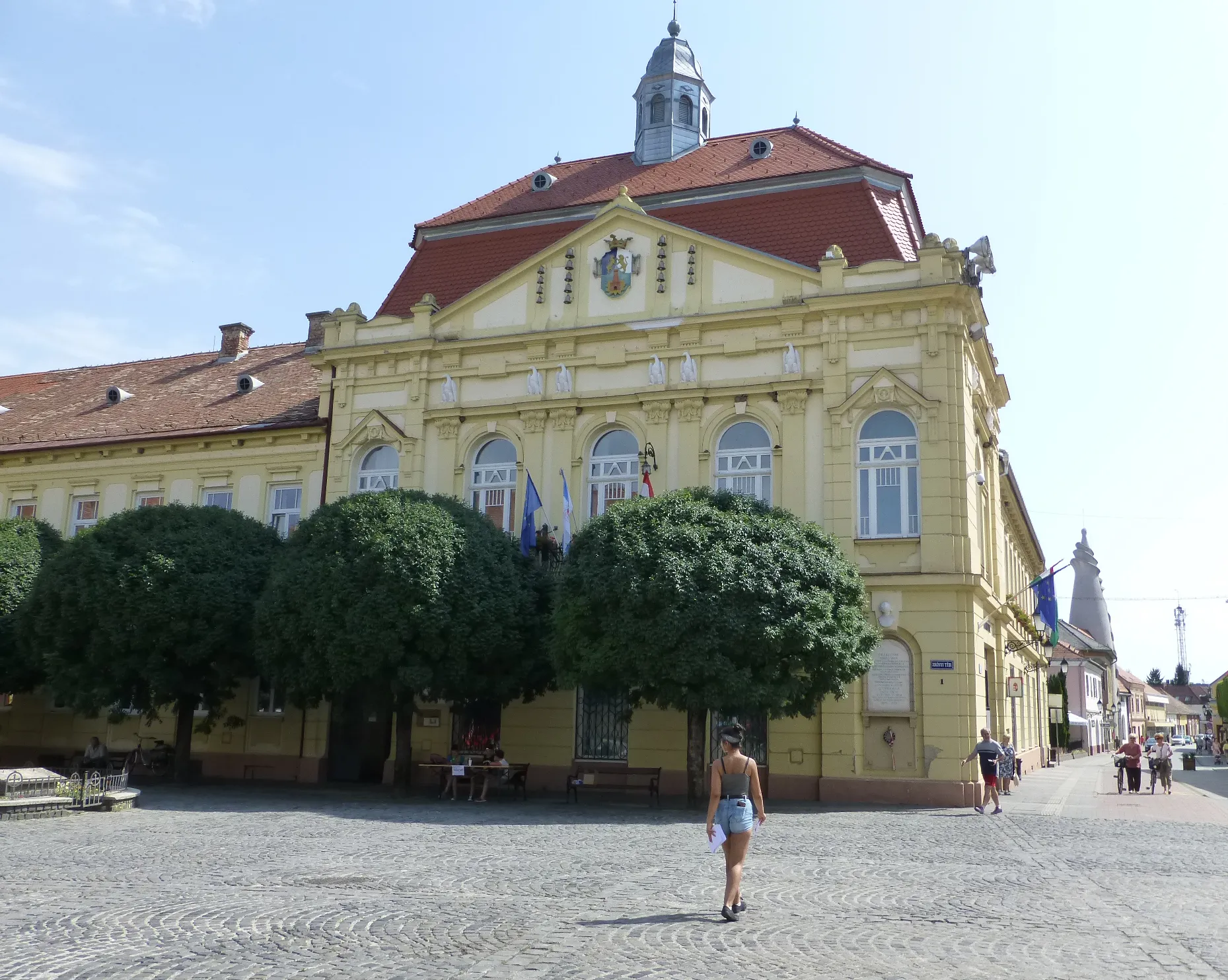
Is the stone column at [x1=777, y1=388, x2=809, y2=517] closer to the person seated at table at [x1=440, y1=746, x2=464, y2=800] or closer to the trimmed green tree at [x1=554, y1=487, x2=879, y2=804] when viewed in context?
the trimmed green tree at [x1=554, y1=487, x2=879, y2=804]

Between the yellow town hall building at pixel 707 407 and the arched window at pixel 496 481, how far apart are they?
0.22 feet

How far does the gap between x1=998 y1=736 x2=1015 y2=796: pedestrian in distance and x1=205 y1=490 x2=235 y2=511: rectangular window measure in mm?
19775

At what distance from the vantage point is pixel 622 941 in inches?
329

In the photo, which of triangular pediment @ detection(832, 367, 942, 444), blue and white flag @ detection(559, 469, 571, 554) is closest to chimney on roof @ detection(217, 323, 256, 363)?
blue and white flag @ detection(559, 469, 571, 554)

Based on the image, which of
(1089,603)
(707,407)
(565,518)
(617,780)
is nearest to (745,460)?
(707,407)

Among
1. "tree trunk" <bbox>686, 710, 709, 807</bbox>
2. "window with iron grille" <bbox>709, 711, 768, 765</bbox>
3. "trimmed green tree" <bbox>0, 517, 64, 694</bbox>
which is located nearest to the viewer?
"tree trunk" <bbox>686, 710, 709, 807</bbox>

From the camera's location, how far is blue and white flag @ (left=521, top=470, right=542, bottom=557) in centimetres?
2478

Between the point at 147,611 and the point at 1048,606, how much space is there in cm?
2507

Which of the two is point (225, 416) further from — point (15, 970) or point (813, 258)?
point (15, 970)

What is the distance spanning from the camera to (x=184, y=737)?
Result: 25.7 metres

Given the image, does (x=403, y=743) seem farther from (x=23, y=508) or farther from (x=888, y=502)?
(x=23, y=508)

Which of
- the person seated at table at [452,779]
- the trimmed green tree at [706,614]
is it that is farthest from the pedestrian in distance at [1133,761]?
the person seated at table at [452,779]

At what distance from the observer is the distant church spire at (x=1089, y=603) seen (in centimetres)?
10275

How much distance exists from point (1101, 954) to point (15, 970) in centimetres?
717
